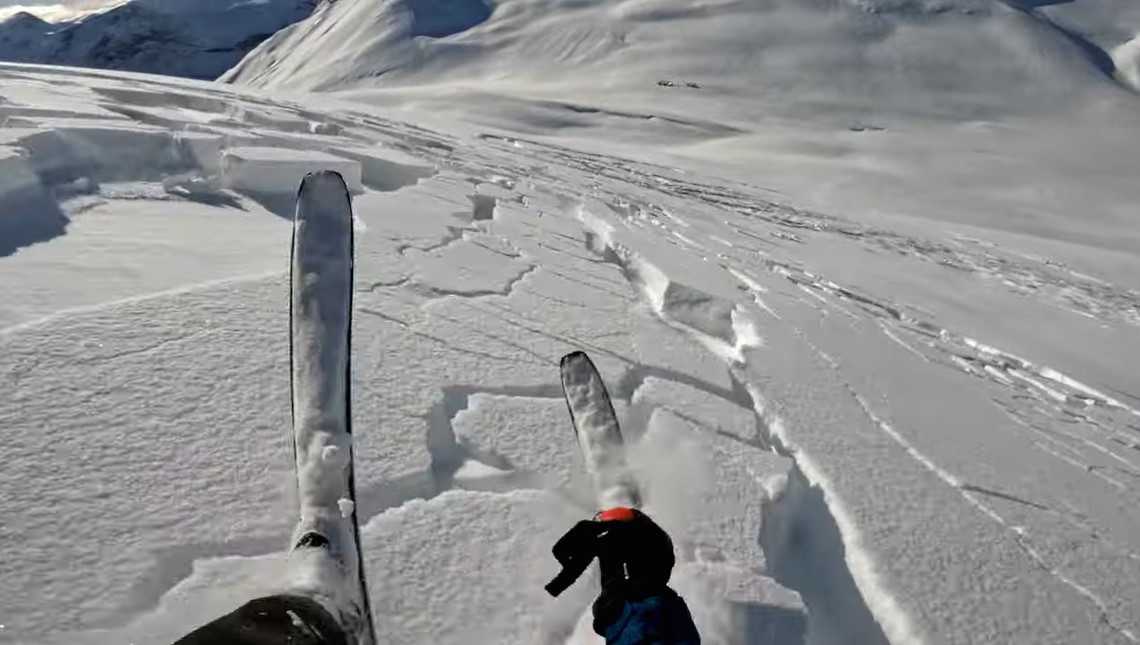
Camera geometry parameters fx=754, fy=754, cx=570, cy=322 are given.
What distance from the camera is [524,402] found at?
2432 millimetres

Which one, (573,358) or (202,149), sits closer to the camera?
(573,358)

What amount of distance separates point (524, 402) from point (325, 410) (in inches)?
27.2

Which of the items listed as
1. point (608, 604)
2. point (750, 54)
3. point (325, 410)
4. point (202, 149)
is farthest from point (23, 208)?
point (750, 54)

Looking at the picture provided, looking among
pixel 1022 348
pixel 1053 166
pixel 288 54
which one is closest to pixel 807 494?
pixel 1022 348

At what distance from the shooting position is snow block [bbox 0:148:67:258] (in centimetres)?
314

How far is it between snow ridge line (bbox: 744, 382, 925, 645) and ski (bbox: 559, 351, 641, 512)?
1.87ft

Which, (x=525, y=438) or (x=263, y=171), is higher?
(x=263, y=171)

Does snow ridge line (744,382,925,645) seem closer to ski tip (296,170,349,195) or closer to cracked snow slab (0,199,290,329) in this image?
ski tip (296,170,349,195)

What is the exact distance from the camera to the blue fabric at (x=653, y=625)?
1.41 metres

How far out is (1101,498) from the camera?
2.61 meters

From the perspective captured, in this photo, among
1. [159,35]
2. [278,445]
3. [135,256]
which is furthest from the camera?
[159,35]

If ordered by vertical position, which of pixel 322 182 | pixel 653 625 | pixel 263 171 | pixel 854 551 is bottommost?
pixel 854 551

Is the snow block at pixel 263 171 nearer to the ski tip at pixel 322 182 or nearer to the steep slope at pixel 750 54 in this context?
the ski tip at pixel 322 182

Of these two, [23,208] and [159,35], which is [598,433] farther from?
[159,35]
